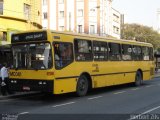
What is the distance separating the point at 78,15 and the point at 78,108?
59471 millimetres

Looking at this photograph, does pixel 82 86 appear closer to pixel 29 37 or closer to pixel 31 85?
pixel 31 85

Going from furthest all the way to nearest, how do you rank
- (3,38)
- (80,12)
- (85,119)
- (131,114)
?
1. (80,12)
2. (3,38)
3. (131,114)
4. (85,119)

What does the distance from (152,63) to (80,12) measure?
151 feet

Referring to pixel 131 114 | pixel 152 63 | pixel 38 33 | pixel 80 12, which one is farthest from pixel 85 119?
pixel 80 12

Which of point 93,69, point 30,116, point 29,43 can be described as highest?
point 29,43

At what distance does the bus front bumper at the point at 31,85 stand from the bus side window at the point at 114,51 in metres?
6.12

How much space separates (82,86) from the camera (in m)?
18.1

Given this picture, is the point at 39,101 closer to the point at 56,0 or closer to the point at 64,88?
the point at 64,88

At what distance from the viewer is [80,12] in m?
72.6

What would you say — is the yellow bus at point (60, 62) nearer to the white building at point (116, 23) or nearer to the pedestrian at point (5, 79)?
the pedestrian at point (5, 79)

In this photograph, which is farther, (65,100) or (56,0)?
(56,0)

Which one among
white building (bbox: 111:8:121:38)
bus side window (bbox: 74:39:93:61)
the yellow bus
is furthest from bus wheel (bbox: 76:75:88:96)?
white building (bbox: 111:8:121:38)

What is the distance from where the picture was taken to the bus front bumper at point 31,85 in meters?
15.6

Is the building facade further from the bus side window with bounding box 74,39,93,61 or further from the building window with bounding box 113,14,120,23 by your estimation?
the building window with bounding box 113,14,120,23
